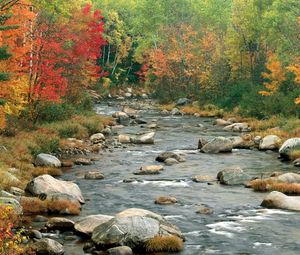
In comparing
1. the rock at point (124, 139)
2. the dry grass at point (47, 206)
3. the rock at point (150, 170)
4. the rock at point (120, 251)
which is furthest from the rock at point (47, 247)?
the rock at point (124, 139)

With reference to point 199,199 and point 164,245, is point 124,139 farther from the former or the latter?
point 164,245

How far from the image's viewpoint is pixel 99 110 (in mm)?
54938

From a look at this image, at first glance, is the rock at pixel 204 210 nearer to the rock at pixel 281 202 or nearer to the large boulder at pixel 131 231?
the rock at pixel 281 202

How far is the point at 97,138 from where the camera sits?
3556 cm

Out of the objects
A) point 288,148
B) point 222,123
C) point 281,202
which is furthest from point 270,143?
point 281,202

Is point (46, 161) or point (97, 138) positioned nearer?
point (46, 161)

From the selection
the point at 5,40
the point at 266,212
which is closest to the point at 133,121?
the point at 5,40

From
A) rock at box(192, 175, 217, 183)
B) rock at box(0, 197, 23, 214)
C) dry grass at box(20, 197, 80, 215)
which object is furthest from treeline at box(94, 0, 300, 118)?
rock at box(0, 197, 23, 214)

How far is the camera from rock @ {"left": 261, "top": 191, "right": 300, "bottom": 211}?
1927cm

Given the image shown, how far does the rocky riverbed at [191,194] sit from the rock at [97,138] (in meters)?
0.80

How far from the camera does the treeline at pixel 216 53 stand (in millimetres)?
44406

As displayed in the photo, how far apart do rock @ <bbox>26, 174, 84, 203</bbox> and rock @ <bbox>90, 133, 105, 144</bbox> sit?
13.8 metres

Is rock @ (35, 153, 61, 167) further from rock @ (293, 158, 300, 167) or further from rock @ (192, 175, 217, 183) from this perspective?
rock @ (293, 158, 300, 167)

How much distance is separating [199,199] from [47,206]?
6.01 metres
